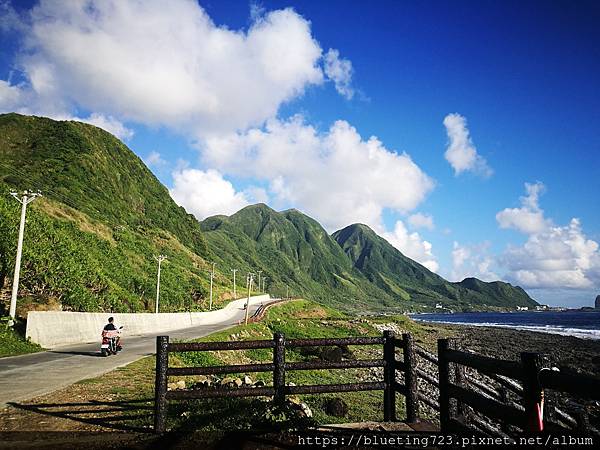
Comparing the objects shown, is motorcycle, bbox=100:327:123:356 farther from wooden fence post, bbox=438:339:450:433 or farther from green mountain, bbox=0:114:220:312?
wooden fence post, bbox=438:339:450:433

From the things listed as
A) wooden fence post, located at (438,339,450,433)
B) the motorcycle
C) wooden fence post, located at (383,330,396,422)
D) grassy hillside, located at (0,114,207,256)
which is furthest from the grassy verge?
grassy hillside, located at (0,114,207,256)

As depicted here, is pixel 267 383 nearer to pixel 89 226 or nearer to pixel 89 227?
pixel 89 227

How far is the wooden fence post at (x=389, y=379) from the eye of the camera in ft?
25.6

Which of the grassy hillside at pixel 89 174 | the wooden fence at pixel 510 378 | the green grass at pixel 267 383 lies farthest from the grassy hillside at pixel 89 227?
the wooden fence at pixel 510 378

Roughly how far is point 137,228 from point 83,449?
10051cm

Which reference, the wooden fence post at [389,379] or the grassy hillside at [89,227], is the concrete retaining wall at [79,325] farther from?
the wooden fence post at [389,379]

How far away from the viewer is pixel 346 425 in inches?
282

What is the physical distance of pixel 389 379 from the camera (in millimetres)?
7906

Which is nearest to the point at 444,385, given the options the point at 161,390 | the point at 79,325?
the point at 161,390

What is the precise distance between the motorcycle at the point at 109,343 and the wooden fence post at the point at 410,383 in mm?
17769

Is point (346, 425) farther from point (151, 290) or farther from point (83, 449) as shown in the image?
point (151, 290)

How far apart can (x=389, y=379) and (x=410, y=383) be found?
47 cm

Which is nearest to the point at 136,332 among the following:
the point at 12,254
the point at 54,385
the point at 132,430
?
the point at 12,254

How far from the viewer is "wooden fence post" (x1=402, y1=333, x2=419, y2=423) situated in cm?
748
